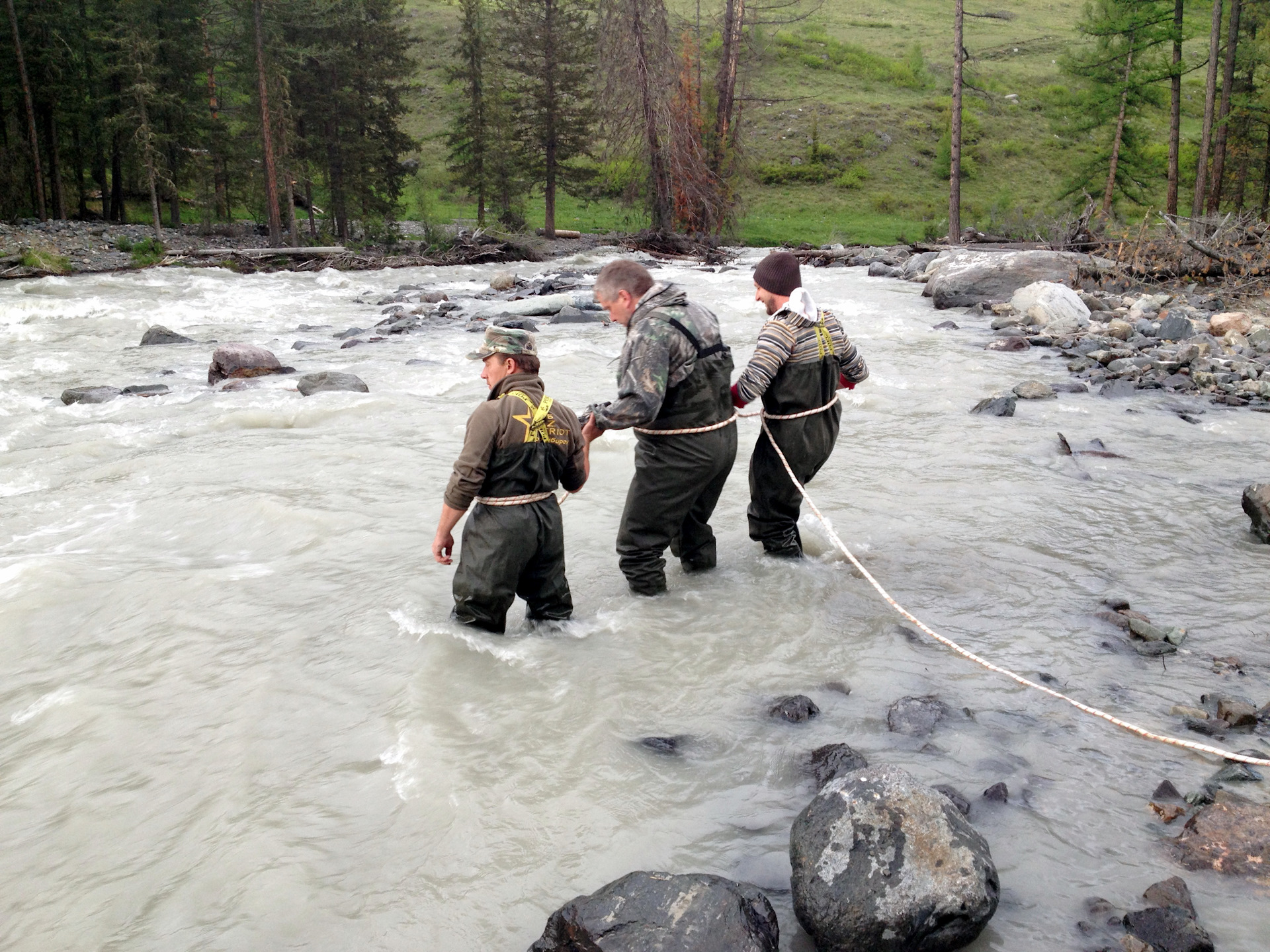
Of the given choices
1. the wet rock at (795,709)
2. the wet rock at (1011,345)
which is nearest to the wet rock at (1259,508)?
the wet rock at (795,709)

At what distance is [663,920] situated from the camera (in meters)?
3.09

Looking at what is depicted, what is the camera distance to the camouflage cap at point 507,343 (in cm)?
499

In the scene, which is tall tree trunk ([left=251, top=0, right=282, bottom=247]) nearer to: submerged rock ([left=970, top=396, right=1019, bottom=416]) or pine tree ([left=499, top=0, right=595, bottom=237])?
pine tree ([left=499, top=0, right=595, bottom=237])

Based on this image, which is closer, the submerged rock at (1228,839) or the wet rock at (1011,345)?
the submerged rock at (1228,839)

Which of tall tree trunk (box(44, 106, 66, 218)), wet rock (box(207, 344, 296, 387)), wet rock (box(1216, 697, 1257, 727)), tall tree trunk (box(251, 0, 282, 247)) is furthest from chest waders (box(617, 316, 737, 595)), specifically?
tall tree trunk (box(44, 106, 66, 218))

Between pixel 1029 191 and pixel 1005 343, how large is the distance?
1526 inches

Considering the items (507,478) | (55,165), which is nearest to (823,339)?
(507,478)

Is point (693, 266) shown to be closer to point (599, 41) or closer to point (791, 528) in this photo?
point (599, 41)

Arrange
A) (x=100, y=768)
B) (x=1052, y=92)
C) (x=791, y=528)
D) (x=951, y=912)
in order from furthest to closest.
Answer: (x=1052, y=92) < (x=791, y=528) < (x=100, y=768) < (x=951, y=912)

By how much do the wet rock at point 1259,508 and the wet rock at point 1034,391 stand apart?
14.3 ft

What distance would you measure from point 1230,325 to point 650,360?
12.5 meters

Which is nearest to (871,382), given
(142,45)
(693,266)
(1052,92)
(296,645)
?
(296,645)

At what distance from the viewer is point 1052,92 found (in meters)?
57.8

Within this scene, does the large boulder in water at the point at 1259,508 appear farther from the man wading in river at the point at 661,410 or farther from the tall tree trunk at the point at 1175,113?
the tall tree trunk at the point at 1175,113
